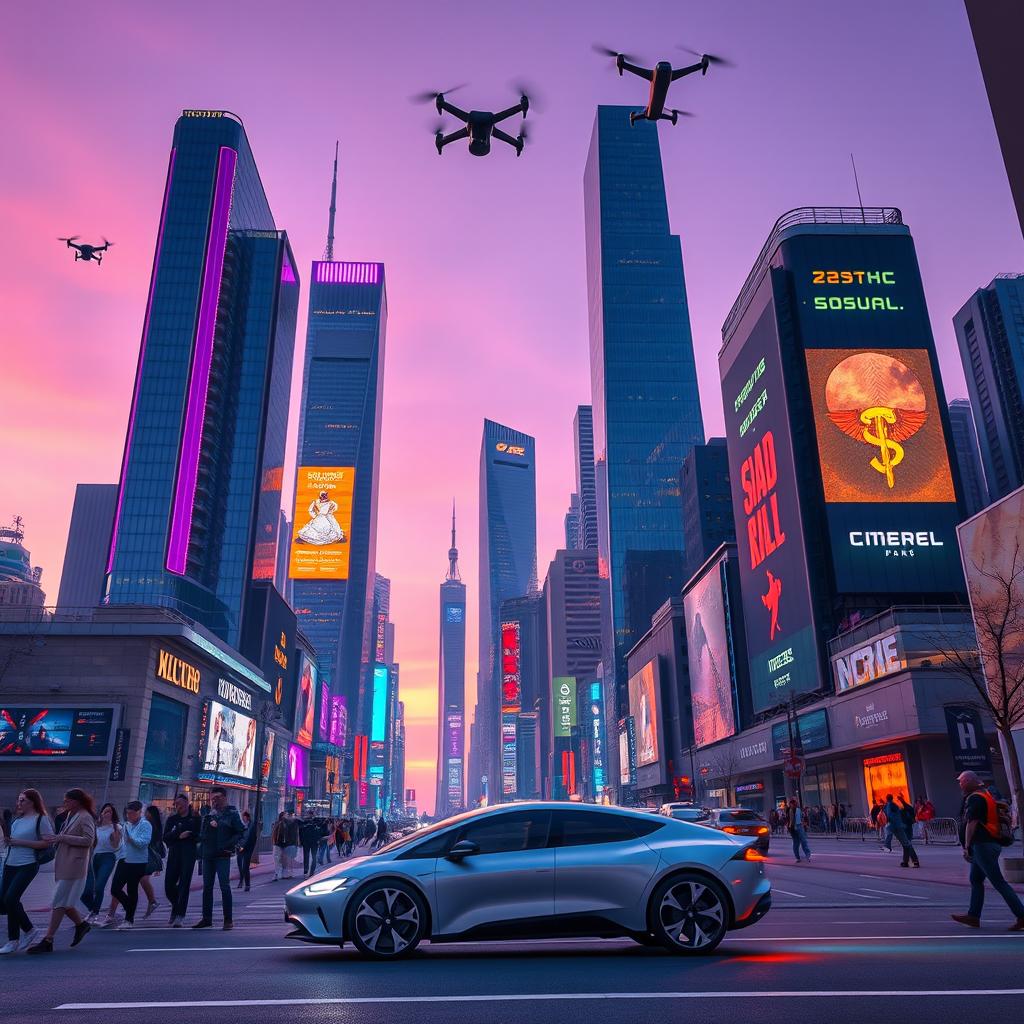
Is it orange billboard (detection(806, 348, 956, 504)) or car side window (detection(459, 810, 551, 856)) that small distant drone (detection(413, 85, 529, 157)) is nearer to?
car side window (detection(459, 810, 551, 856))

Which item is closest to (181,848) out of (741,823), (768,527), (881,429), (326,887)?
(326,887)

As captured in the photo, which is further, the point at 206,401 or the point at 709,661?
the point at 206,401

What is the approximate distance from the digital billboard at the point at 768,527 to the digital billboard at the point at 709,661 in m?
9.83

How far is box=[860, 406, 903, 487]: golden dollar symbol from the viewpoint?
7050cm

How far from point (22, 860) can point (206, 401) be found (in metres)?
107

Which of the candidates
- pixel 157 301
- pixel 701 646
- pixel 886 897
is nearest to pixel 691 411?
pixel 701 646

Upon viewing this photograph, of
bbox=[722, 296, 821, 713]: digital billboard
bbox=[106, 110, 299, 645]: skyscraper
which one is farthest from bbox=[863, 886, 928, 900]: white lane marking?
bbox=[106, 110, 299, 645]: skyscraper

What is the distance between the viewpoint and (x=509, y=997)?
6207mm

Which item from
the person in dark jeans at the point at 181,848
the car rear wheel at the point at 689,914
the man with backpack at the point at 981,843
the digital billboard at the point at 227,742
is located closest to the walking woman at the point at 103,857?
the person in dark jeans at the point at 181,848

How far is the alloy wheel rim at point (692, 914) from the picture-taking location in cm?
813

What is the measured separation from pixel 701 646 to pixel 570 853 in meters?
99.5

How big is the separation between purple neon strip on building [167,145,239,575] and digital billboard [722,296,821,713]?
62913 mm

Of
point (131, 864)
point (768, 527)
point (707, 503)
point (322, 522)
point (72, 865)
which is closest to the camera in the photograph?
point (72, 865)

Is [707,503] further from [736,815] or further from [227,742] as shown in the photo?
[736,815]
